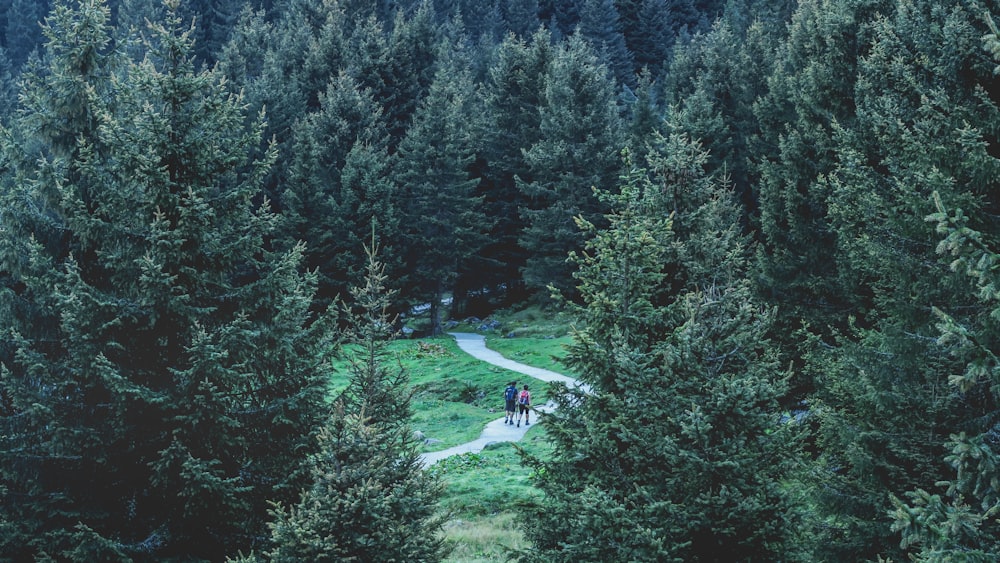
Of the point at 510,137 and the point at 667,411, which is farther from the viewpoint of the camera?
the point at 510,137

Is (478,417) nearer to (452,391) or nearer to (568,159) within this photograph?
(452,391)

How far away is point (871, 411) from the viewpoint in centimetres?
1268

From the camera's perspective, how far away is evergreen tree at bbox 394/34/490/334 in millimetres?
52344

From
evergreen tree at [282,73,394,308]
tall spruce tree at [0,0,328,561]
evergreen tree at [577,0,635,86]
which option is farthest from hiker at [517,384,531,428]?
evergreen tree at [577,0,635,86]

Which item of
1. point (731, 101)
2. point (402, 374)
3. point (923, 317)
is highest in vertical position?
point (731, 101)

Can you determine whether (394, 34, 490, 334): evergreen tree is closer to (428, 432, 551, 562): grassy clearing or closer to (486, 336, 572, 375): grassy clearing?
(486, 336, 572, 375): grassy clearing

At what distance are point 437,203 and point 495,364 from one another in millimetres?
15822

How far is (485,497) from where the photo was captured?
22.6 meters

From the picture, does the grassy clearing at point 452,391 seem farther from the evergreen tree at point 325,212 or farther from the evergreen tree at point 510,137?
the evergreen tree at point 510,137

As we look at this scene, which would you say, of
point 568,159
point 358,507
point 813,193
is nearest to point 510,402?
point 813,193

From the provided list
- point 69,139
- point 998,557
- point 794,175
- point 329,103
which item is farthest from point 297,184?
point 998,557

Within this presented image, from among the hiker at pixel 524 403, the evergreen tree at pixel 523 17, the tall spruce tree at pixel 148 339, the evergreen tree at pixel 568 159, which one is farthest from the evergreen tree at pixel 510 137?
the evergreen tree at pixel 523 17

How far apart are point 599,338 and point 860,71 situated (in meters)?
17.8

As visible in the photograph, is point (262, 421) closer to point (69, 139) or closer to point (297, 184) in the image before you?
point (69, 139)
